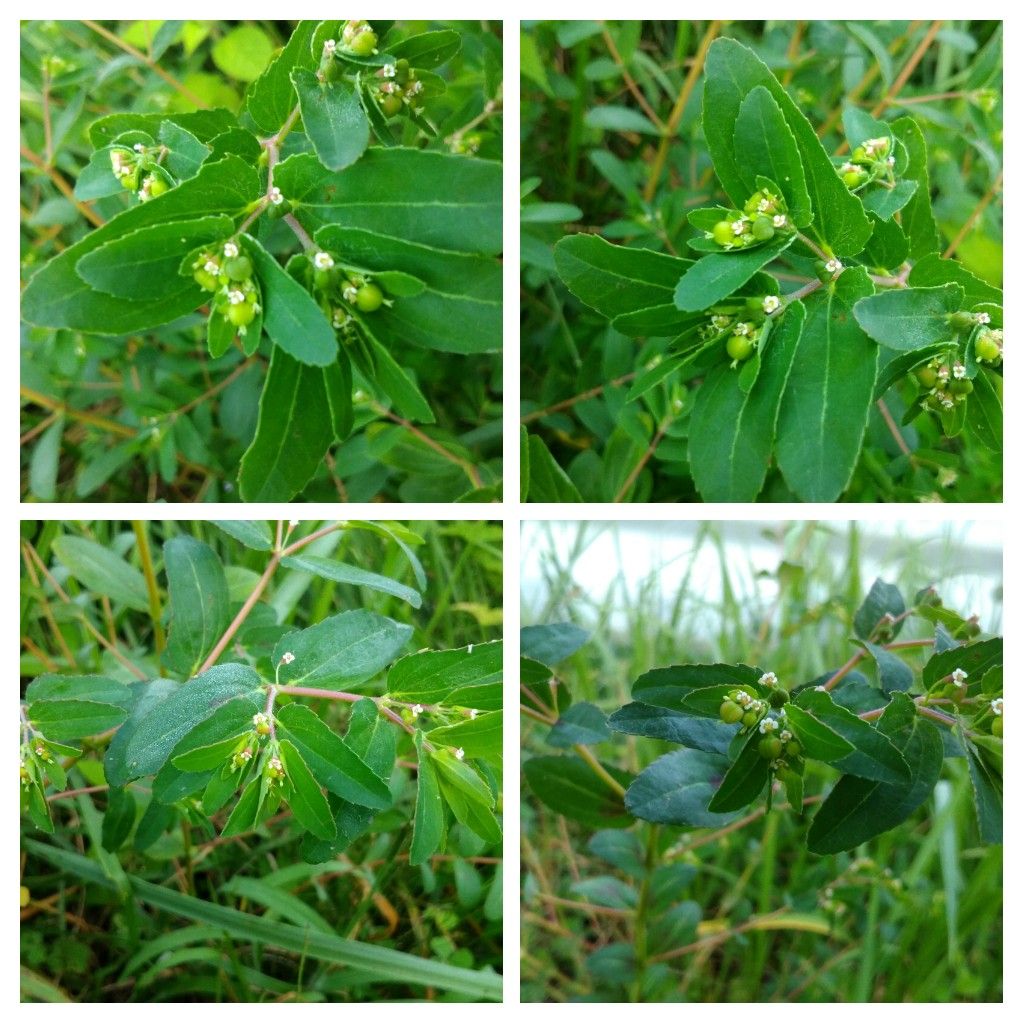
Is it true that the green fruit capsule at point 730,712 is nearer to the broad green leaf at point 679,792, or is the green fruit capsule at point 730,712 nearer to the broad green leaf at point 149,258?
the broad green leaf at point 679,792

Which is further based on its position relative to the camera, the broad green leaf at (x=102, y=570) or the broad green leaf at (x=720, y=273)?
the broad green leaf at (x=102, y=570)

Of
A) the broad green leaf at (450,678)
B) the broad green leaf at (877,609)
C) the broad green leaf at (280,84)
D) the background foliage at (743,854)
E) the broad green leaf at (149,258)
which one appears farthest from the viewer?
the background foliage at (743,854)

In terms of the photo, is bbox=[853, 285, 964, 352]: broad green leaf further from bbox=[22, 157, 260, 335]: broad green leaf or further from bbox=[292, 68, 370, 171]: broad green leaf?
bbox=[22, 157, 260, 335]: broad green leaf

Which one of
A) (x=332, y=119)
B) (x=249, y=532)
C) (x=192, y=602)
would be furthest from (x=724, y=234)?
(x=192, y=602)

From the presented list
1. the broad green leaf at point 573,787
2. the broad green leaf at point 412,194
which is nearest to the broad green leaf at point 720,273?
the broad green leaf at point 412,194

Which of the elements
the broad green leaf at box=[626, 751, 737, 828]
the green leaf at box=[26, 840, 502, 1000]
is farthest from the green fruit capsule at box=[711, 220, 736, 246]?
the green leaf at box=[26, 840, 502, 1000]

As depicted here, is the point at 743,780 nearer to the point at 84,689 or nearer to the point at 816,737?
the point at 816,737
